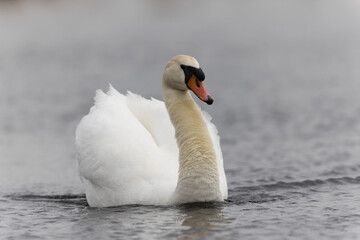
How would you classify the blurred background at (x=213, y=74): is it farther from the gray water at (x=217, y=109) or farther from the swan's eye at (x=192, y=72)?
the swan's eye at (x=192, y=72)

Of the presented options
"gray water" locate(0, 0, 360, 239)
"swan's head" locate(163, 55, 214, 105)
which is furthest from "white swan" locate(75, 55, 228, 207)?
"gray water" locate(0, 0, 360, 239)

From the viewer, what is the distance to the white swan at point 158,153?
341 inches

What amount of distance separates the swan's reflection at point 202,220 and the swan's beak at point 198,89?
1220mm

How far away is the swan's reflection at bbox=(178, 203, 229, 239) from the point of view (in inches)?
308

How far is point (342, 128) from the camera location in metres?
15.7

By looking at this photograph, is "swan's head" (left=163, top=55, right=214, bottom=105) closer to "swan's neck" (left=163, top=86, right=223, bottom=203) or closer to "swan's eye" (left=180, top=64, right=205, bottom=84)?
"swan's eye" (left=180, top=64, right=205, bottom=84)

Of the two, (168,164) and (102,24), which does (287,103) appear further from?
(102,24)

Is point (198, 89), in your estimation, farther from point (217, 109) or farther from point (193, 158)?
point (217, 109)

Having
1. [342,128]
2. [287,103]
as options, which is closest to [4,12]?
[287,103]

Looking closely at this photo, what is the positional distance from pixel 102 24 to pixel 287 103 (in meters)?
23.7

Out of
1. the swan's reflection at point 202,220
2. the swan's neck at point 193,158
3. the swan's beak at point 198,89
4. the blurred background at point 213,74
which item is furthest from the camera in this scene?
the blurred background at point 213,74

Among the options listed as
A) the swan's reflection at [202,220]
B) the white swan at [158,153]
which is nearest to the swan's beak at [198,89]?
the white swan at [158,153]

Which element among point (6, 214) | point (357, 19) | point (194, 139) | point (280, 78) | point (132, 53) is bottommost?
point (6, 214)

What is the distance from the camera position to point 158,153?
373 inches
